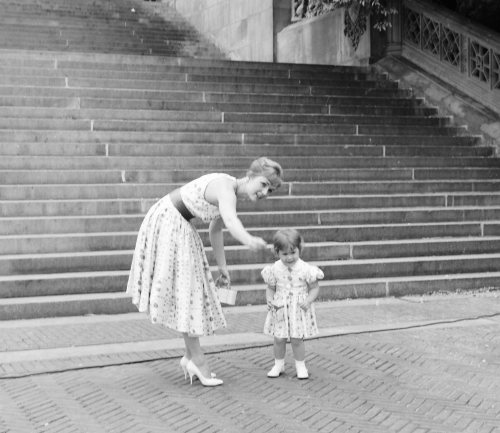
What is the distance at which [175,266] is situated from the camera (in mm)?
5047

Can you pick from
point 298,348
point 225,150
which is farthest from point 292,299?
point 225,150

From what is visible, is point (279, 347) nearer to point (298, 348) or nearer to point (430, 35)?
point (298, 348)

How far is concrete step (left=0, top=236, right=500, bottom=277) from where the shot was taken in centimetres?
795

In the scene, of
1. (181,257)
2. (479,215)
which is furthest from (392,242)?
(181,257)

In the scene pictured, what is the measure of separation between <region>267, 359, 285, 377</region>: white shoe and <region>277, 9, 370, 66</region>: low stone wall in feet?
37.0

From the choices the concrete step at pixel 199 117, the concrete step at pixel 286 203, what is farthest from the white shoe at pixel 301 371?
the concrete step at pixel 199 117

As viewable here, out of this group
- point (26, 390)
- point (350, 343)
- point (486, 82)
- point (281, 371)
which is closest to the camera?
point (26, 390)

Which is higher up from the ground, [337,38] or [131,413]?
[337,38]

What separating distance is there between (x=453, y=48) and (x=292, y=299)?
9.82 metres

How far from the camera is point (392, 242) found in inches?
366

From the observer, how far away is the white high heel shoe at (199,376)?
5.04m

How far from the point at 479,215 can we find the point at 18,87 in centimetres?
659

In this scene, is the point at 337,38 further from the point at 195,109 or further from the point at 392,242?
the point at 392,242

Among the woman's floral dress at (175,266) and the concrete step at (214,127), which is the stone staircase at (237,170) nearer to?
the concrete step at (214,127)
